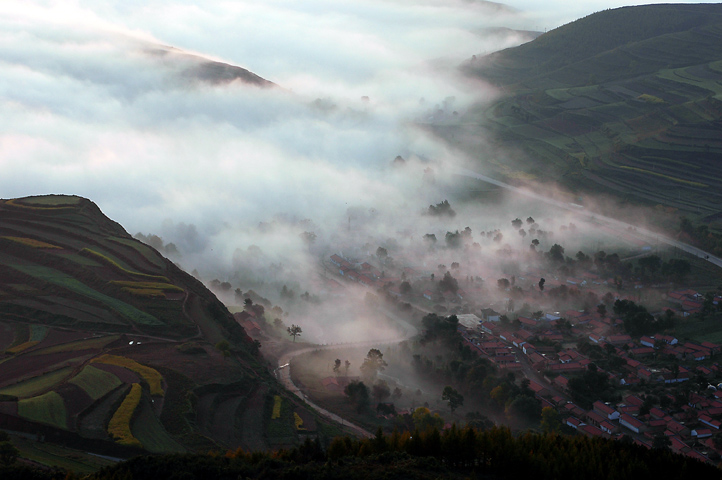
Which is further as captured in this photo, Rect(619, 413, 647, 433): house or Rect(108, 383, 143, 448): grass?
Rect(619, 413, 647, 433): house

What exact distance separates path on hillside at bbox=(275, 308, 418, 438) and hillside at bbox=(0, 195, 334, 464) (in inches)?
60.5

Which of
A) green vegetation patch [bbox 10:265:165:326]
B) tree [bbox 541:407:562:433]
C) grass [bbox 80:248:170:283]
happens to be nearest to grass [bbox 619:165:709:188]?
tree [bbox 541:407:562:433]

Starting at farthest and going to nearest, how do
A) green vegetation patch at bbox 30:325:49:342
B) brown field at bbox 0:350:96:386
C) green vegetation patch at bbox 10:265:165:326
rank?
green vegetation patch at bbox 10:265:165:326 → green vegetation patch at bbox 30:325:49:342 → brown field at bbox 0:350:96:386

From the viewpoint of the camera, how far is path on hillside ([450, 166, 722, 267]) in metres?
51.8

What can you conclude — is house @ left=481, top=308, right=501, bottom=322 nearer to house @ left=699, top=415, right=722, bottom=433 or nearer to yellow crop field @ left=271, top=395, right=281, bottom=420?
house @ left=699, top=415, right=722, bottom=433

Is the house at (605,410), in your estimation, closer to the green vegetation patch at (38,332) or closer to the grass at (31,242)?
the green vegetation patch at (38,332)

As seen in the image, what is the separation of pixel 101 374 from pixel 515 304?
27.9 m

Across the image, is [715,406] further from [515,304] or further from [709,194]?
[709,194]

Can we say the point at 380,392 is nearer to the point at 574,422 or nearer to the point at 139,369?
the point at 574,422

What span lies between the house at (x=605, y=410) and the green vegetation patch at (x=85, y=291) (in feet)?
63.9

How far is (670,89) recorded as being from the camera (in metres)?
82.0

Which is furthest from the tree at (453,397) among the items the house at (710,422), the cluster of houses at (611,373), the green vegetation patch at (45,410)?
the green vegetation patch at (45,410)

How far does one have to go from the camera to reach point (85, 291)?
29234 millimetres

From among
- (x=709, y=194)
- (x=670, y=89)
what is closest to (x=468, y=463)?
(x=709, y=194)
